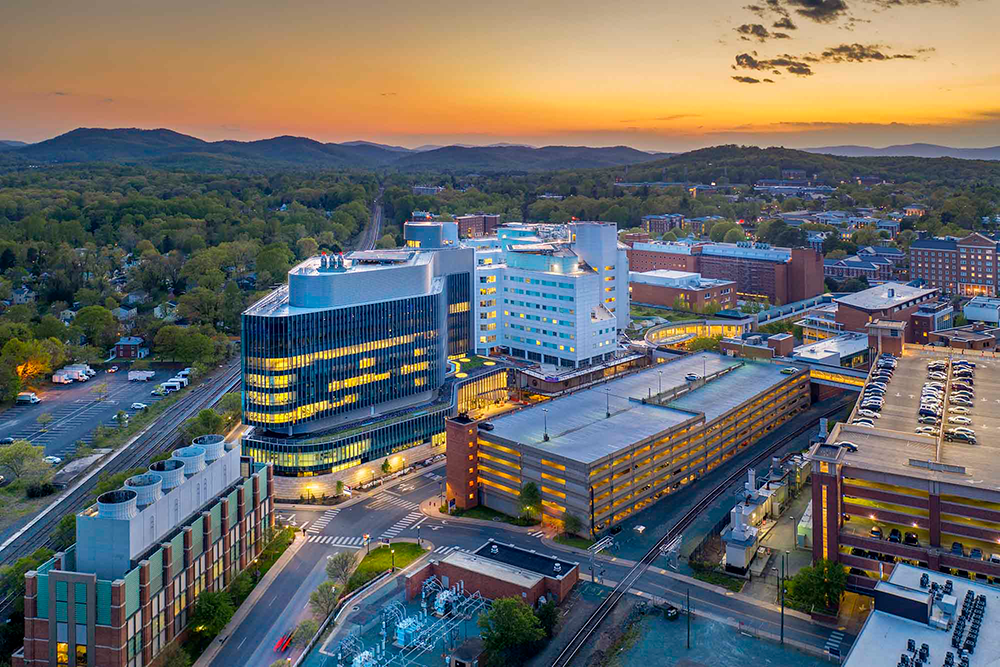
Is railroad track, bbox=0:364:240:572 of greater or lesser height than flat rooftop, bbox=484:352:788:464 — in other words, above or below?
below

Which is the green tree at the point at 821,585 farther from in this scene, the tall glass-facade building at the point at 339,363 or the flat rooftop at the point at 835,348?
the flat rooftop at the point at 835,348

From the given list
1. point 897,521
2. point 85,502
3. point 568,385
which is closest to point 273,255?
point 568,385

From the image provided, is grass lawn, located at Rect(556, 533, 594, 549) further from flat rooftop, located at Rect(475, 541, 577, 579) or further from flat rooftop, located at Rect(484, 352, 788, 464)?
flat rooftop, located at Rect(484, 352, 788, 464)

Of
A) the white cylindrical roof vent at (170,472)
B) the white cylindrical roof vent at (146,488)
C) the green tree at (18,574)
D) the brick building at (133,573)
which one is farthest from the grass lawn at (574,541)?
the green tree at (18,574)

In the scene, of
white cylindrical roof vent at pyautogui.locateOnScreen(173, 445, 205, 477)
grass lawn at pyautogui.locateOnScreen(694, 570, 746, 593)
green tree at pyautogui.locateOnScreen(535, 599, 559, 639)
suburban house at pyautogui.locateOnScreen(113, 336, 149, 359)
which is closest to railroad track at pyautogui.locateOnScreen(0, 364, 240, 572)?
white cylindrical roof vent at pyautogui.locateOnScreen(173, 445, 205, 477)

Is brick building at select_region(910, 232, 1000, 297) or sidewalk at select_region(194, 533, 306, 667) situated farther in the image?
brick building at select_region(910, 232, 1000, 297)

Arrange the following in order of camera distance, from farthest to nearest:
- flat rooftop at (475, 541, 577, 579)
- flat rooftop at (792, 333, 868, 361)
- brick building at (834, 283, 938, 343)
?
brick building at (834, 283, 938, 343) < flat rooftop at (792, 333, 868, 361) < flat rooftop at (475, 541, 577, 579)
